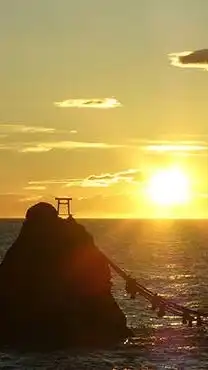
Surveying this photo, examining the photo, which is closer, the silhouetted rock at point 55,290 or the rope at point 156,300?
the silhouetted rock at point 55,290

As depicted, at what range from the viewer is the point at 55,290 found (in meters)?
71.1

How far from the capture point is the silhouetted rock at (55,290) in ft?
228

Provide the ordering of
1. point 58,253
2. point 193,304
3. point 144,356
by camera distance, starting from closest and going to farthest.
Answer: point 144,356
point 58,253
point 193,304

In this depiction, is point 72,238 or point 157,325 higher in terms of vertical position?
point 72,238

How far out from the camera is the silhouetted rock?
69.6 m

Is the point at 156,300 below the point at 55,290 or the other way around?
below

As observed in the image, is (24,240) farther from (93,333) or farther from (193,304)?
(193,304)

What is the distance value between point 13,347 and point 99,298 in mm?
9402

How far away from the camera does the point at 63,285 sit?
7200 centimetres

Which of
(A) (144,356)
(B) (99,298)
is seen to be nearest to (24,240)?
(B) (99,298)

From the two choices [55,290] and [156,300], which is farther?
[156,300]

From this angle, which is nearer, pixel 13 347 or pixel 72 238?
pixel 13 347

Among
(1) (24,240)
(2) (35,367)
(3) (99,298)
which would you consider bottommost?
(2) (35,367)

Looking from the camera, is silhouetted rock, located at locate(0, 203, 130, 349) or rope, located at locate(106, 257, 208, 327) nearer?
silhouetted rock, located at locate(0, 203, 130, 349)
